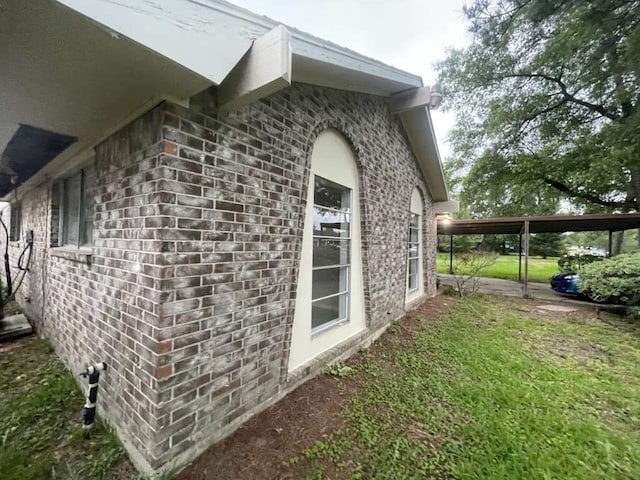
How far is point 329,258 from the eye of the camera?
157 inches

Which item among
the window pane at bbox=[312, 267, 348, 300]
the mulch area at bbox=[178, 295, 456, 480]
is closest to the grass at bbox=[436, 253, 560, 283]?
the window pane at bbox=[312, 267, 348, 300]

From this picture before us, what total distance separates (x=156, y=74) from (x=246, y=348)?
216cm

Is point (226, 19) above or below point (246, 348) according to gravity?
above

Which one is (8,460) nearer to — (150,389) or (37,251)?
(150,389)

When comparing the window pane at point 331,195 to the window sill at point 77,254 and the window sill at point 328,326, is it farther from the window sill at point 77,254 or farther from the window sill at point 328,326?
the window sill at point 77,254

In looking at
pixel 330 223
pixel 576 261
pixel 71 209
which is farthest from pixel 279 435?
pixel 576 261

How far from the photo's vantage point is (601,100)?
1148 cm

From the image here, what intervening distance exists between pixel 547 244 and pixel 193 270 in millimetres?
39566

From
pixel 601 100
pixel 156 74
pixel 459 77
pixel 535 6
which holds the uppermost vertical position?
pixel 459 77

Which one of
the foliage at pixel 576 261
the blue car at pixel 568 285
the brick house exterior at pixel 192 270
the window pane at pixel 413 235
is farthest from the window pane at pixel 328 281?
the foliage at pixel 576 261

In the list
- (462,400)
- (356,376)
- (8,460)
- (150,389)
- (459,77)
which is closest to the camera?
(150,389)

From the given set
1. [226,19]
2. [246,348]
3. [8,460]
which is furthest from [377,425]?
[226,19]

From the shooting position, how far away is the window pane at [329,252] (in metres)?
3.66

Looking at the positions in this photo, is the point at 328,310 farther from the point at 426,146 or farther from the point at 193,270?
the point at 426,146
